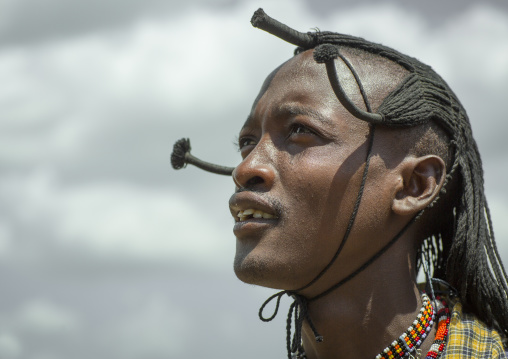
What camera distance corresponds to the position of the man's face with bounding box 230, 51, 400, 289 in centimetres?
429

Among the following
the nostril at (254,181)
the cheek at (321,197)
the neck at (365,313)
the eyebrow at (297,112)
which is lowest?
the neck at (365,313)

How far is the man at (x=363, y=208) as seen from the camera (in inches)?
170

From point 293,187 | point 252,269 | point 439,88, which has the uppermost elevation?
point 439,88

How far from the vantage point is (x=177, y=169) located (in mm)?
5535

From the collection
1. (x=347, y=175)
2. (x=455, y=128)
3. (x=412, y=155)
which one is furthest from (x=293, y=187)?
(x=455, y=128)

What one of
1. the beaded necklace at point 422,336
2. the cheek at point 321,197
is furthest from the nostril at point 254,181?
the beaded necklace at point 422,336

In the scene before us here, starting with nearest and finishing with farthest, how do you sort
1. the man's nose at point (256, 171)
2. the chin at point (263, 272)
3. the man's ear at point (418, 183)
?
the chin at point (263, 272), the man's nose at point (256, 171), the man's ear at point (418, 183)

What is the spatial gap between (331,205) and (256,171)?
433 millimetres

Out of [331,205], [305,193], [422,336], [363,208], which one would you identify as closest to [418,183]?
[363,208]

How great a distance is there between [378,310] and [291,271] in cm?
57

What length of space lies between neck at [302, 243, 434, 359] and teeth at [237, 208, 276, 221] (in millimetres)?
571

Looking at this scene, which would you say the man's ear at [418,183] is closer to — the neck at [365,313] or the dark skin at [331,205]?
the dark skin at [331,205]

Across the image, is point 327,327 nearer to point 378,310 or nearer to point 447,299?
point 378,310

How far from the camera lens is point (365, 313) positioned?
4477mm
